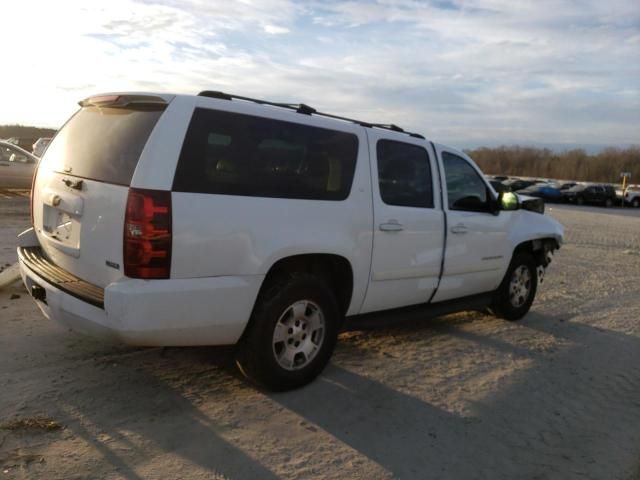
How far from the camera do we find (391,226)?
4.69 m

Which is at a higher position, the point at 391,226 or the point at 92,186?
the point at 92,186

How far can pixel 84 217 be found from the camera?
3.65 metres

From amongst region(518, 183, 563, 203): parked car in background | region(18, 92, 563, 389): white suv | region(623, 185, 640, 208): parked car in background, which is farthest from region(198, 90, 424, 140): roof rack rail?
region(623, 185, 640, 208): parked car in background

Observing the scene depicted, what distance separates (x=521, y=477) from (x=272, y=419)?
1.54 metres

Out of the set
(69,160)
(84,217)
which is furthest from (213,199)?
(69,160)

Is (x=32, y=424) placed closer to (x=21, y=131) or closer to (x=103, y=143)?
(x=103, y=143)

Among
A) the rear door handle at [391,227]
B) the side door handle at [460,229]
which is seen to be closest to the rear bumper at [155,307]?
the rear door handle at [391,227]

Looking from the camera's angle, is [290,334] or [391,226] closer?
[290,334]

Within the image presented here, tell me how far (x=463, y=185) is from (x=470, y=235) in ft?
1.64

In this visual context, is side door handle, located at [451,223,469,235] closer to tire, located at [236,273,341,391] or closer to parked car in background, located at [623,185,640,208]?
tire, located at [236,273,341,391]

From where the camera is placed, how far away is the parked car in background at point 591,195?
40.0m

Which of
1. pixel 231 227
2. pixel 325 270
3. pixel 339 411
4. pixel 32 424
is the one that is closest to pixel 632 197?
pixel 325 270

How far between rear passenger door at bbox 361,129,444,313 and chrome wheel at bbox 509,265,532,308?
1.63 metres

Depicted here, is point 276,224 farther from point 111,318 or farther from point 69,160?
point 69,160
